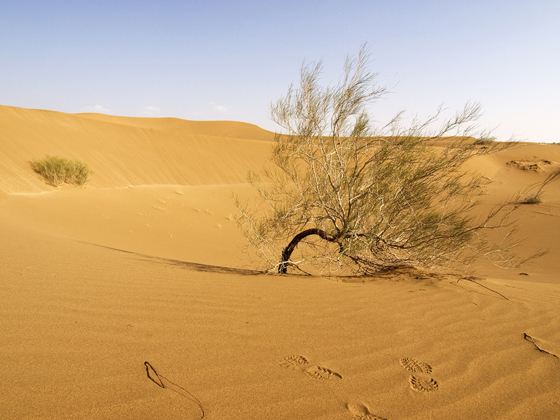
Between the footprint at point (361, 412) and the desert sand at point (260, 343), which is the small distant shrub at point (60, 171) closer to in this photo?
the desert sand at point (260, 343)

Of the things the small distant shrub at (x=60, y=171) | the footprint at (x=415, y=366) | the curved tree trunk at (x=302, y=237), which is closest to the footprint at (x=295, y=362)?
the footprint at (x=415, y=366)

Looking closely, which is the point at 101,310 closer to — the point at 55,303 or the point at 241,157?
the point at 55,303

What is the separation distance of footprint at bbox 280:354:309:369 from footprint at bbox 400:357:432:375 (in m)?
0.63

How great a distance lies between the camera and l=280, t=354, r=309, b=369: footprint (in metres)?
2.42

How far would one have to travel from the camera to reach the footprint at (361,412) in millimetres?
1967

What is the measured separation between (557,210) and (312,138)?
1277 cm

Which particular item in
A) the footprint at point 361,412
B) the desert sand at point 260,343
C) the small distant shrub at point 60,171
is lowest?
the small distant shrub at point 60,171

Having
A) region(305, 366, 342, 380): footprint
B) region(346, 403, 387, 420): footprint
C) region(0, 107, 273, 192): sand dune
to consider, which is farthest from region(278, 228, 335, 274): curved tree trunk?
region(0, 107, 273, 192): sand dune

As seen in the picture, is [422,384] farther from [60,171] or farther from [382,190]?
[60,171]

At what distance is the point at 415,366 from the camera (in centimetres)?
250

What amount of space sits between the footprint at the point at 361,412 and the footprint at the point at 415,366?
0.55m

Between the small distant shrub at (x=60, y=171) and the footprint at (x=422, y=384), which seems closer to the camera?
the footprint at (x=422, y=384)

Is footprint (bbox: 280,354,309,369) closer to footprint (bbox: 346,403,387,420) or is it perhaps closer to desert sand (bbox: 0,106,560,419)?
desert sand (bbox: 0,106,560,419)

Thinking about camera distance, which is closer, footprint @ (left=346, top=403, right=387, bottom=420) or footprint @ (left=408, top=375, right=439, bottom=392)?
footprint @ (left=346, top=403, right=387, bottom=420)
